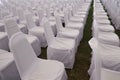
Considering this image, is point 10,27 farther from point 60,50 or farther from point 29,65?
point 29,65

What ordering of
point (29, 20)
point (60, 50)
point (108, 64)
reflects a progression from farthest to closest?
point (29, 20), point (60, 50), point (108, 64)

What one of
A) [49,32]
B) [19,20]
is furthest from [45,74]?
[19,20]

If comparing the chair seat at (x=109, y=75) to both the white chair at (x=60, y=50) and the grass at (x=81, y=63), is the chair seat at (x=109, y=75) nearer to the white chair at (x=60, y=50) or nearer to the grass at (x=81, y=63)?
the grass at (x=81, y=63)

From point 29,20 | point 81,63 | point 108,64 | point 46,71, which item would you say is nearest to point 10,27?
point 29,20

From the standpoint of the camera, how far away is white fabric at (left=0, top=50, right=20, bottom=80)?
249cm

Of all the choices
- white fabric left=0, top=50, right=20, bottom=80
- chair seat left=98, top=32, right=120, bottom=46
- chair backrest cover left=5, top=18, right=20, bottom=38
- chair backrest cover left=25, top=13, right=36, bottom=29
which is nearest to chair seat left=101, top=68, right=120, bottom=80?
white fabric left=0, top=50, right=20, bottom=80

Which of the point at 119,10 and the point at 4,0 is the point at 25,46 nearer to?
the point at 119,10

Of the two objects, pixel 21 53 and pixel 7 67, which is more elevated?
pixel 21 53

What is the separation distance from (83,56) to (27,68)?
2.07m

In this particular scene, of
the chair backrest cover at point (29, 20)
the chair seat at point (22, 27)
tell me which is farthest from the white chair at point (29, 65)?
the chair seat at point (22, 27)

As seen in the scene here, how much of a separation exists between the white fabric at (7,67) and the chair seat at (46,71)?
0.37 metres

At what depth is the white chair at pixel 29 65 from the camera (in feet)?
6.98

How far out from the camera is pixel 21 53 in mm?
2229

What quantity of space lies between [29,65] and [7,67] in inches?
14.1
